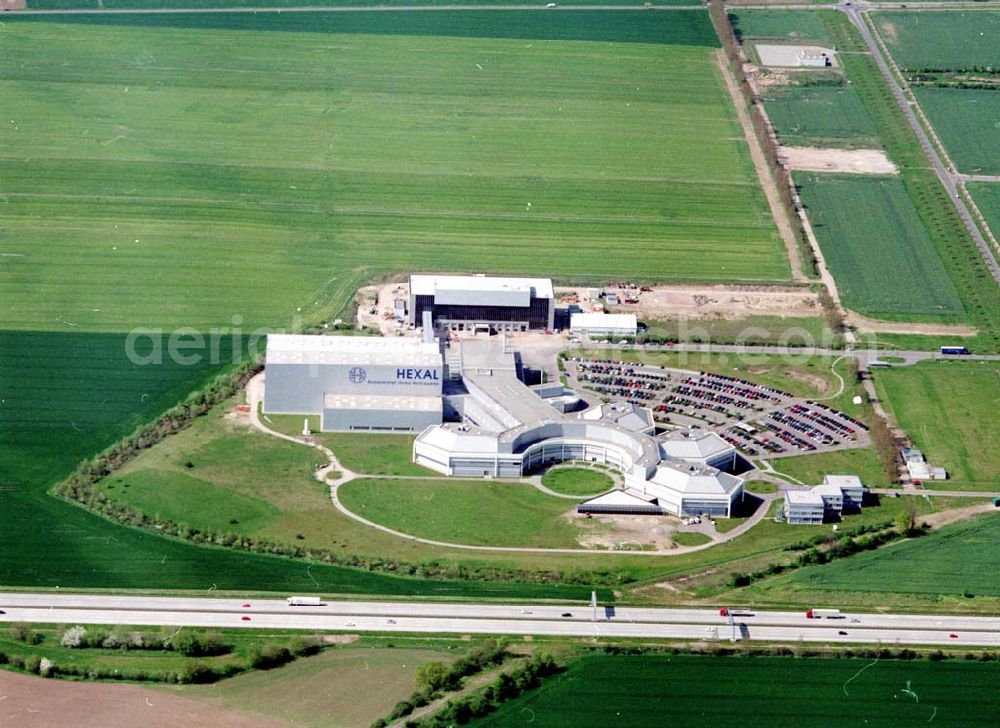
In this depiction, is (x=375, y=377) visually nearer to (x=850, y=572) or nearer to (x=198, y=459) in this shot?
(x=198, y=459)

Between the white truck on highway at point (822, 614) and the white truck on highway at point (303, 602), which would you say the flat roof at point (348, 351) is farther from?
the white truck on highway at point (822, 614)

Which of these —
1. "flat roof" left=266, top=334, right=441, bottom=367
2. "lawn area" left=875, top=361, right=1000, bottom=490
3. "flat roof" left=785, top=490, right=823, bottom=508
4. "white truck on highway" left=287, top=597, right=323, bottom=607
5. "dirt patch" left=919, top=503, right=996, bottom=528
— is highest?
"flat roof" left=266, top=334, right=441, bottom=367

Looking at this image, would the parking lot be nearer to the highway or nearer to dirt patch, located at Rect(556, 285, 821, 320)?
dirt patch, located at Rect(556, 285, 821, 320)

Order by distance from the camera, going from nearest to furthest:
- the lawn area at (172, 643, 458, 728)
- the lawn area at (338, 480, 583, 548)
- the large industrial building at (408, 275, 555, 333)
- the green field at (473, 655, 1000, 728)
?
1. the lawn area at (172, 643, 458, 728)
2. the green field at (473, 655, 1000, 728)
3. the lawn area at (338, 480, 583, 548)
4. the large industrial building at (408, 275, 555, 333)

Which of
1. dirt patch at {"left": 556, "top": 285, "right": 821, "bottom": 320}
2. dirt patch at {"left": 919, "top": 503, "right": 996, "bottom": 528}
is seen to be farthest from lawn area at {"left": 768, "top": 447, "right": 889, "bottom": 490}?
dirt patch at {"left": 556, "top": 285, "right": 821, "bottom": 320}

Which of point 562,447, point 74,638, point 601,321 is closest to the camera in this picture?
point 74,638

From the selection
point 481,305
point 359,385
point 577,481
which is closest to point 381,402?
point 359,385

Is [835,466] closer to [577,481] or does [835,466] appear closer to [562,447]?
[577,481]

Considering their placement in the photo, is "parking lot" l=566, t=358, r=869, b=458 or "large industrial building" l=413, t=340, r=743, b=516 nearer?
"large industrial building" l=413, t=340, r=743, b=516
